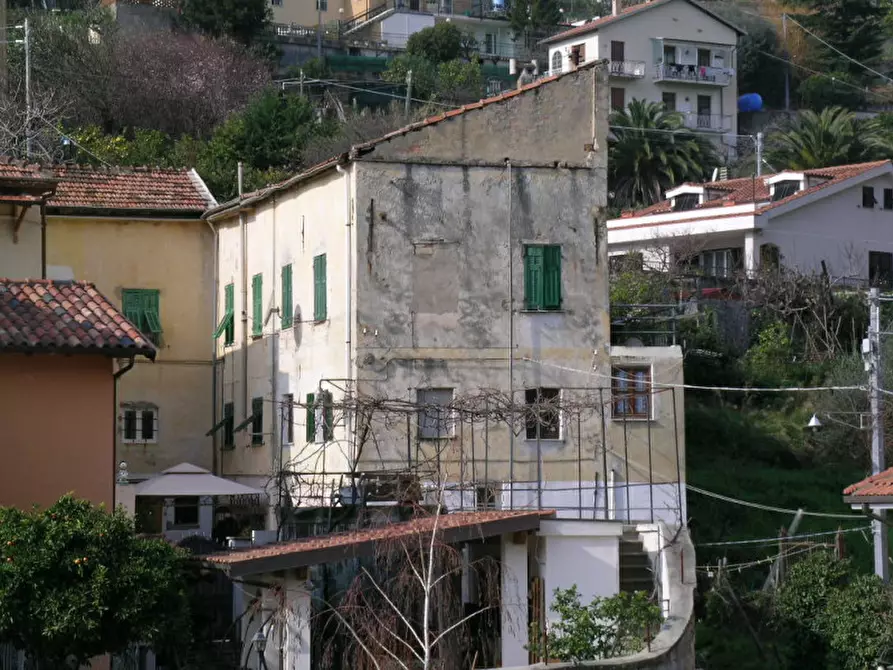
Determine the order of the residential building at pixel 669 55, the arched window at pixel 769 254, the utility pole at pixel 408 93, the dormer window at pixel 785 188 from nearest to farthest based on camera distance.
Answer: the arched window at pixel 769 254 → the dormer window at pixel 785 188 → the utility pole at pixel 408 93 → the residential building at pixel 669 55

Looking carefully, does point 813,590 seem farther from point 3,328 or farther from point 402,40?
point 402,40

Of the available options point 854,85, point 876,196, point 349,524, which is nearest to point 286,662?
point 349,524

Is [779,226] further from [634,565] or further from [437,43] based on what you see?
[437,43]

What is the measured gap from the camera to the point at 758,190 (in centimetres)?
5525

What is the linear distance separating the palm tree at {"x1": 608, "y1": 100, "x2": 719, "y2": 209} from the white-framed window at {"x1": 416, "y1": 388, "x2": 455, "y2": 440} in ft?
100

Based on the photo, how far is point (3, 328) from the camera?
2402 cm

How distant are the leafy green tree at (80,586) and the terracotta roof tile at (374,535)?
123cm

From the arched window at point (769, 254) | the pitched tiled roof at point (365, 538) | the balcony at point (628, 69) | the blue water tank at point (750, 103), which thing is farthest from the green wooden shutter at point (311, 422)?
the blue water tank at point (750, 103)

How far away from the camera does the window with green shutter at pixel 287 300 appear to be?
120ft

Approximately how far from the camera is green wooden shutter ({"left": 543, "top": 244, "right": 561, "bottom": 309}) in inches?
1371

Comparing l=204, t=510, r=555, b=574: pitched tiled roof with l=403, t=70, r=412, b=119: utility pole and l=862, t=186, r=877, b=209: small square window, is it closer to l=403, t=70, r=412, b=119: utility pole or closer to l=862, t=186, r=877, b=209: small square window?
l=862, t=186, r=877, b=209: small square window

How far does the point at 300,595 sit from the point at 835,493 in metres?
21.2

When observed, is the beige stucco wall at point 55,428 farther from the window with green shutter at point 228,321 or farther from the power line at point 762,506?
the power line at point 762,506

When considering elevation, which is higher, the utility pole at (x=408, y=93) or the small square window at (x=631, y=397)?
the utility pole at (x=408, y=93)
